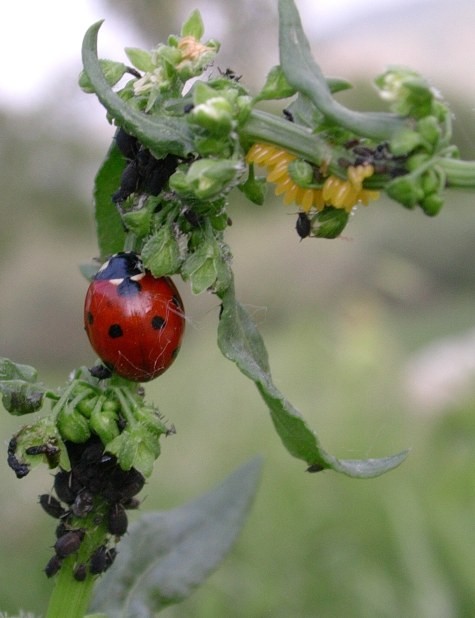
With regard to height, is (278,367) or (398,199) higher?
(398,199)

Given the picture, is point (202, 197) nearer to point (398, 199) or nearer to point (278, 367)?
point (398, 199)

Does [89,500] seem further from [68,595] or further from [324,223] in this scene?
[324,223]

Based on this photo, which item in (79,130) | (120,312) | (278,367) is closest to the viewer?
(120,312)

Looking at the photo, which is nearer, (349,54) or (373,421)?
(373,421)

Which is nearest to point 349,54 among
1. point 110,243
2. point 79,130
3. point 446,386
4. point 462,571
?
point 79,130

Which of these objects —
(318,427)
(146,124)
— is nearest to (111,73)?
(146,124)

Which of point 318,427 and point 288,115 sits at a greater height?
point 288,115

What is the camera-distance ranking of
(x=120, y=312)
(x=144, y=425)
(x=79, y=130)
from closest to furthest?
(x=144, y=425)
(x=120, y=312)
(x=79, y=130)

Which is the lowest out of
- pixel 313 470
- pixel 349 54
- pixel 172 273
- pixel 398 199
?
pixel 349 54

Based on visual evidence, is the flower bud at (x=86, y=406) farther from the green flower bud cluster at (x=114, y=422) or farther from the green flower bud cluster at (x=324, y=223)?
the green flower bud cluster at (x=324, y=223)
